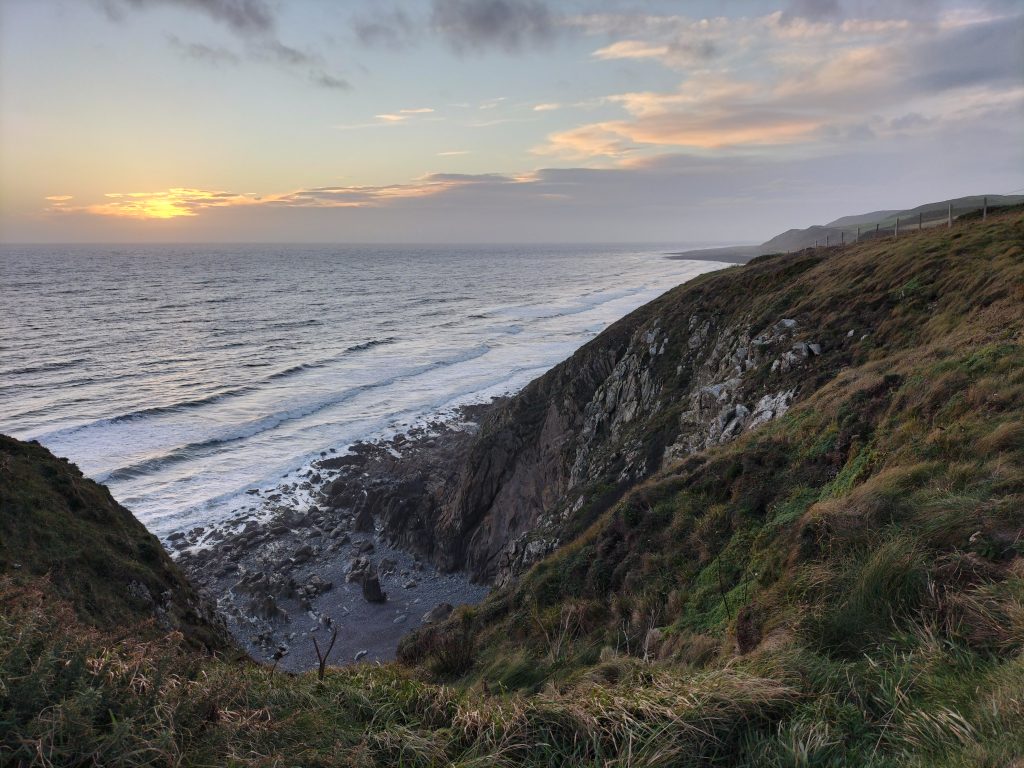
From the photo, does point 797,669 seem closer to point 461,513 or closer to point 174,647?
point 174,647

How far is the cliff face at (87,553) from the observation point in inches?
445

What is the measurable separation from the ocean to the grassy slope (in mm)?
23511

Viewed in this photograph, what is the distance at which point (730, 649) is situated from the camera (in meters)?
6.06

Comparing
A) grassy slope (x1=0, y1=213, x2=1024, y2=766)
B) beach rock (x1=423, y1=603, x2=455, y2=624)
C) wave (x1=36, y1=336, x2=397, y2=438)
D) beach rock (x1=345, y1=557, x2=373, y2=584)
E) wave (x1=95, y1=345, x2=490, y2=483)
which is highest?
grassy slope (x1=0, y1=213, x2=1024, y2=766)

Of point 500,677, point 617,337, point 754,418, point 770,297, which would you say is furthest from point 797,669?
point 617,337

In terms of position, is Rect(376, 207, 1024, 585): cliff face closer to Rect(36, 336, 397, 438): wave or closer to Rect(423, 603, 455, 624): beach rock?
Rect(423, 603, 455, 624): beach rock

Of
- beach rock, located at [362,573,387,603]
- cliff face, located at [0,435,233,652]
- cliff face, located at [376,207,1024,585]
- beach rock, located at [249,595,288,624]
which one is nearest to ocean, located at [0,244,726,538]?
beach rock, located at [249,595,288,624]

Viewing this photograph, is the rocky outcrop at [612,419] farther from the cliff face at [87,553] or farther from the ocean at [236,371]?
the cliff face at [87,553]

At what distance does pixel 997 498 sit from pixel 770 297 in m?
18.1

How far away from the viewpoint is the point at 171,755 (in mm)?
3545

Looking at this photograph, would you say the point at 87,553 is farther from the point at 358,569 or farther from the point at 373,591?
the point at 358,569

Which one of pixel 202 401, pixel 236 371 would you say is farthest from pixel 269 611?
pixel 236 371

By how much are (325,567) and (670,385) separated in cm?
1665

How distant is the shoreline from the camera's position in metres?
20.1
